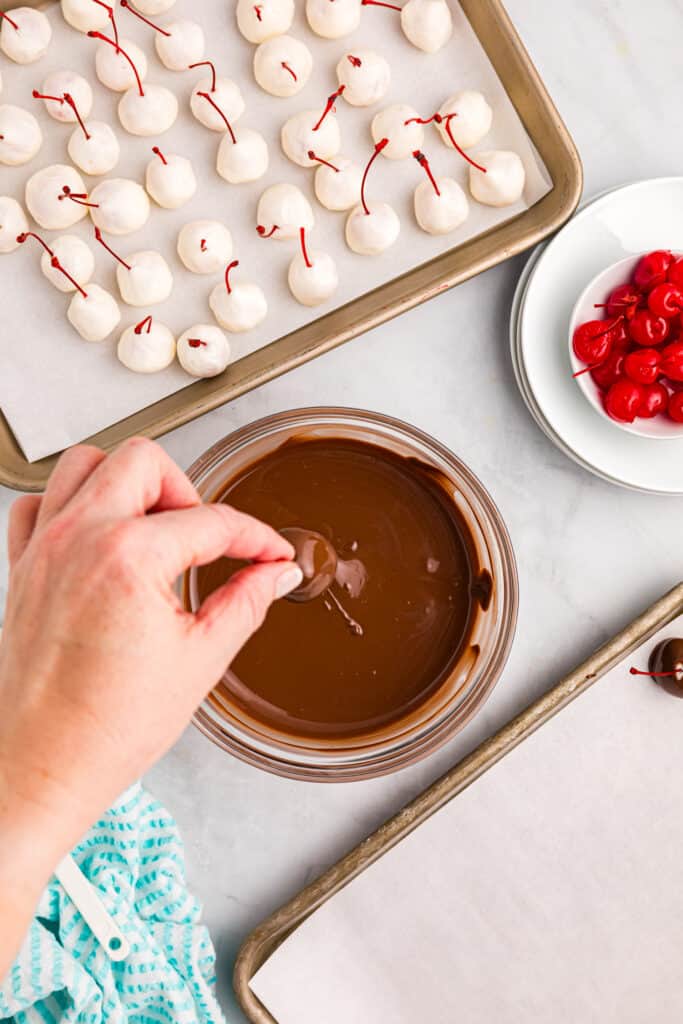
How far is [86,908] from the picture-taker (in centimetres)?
92

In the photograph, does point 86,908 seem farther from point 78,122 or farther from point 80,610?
point 78,122

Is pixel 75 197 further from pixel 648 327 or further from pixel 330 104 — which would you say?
pixel 648 327

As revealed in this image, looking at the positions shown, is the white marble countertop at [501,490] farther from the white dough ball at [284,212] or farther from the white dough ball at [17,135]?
the white dough ball at [17,135]

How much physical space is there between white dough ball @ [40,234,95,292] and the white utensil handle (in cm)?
64

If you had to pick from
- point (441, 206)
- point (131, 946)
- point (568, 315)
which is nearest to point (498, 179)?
point (441, 206)

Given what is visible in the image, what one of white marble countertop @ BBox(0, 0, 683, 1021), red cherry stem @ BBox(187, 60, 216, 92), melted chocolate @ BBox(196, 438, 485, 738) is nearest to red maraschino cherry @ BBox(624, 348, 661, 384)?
white marble countertop @ BBox(0, 0, 683, 1021)

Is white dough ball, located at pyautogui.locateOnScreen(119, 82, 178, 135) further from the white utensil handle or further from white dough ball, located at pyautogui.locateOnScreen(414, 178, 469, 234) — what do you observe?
the white utensil handle

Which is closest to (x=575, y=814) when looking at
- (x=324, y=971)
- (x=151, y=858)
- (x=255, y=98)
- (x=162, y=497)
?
(x=324, y=971)

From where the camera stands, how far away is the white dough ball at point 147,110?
3.10ft

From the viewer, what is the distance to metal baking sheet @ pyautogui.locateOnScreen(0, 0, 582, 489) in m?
0.92

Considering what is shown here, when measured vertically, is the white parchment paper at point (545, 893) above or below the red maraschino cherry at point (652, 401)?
below

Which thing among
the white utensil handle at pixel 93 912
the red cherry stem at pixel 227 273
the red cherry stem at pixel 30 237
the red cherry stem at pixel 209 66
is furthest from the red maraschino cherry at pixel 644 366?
the white utensil handle at pixel 93 912

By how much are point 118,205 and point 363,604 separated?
51 cm

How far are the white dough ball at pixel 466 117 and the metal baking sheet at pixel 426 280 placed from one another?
0.13 ft
